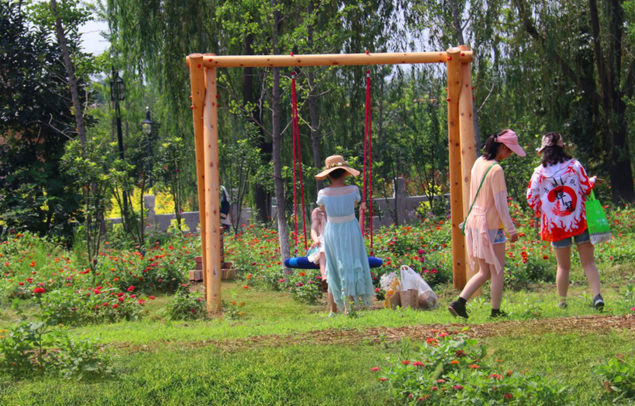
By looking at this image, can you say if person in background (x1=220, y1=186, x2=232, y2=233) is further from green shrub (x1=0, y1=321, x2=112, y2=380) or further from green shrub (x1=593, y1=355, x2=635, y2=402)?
green shrub (x1=593, y1=355, x2=635, y2=402)

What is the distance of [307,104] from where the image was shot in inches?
691

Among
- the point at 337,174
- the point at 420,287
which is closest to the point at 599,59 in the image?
the point at 420,287

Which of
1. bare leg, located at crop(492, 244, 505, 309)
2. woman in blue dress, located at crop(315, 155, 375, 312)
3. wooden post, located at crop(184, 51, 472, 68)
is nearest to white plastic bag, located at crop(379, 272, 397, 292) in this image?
woman in blue dress, located at crop(315, 155, 375, 312)

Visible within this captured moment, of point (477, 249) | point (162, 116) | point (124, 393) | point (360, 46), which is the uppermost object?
point (360, 46)

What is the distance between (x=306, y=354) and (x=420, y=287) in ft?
9.80

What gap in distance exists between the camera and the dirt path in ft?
18.7

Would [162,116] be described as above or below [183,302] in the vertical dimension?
above

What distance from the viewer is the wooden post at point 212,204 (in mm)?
8344

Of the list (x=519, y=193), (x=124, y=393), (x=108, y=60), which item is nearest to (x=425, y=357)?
(x=124, y=393)

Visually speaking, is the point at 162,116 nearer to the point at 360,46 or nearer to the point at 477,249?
the point at 360,46

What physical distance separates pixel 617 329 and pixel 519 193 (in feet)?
30.7

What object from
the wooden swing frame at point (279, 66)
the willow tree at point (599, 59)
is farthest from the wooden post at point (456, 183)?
the willow tree at point (599, 59)

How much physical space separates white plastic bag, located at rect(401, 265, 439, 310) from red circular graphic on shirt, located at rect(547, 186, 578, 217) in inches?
69.8

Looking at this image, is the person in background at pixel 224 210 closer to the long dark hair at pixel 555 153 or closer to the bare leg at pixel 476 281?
the long dark hair at pixel 555 153
